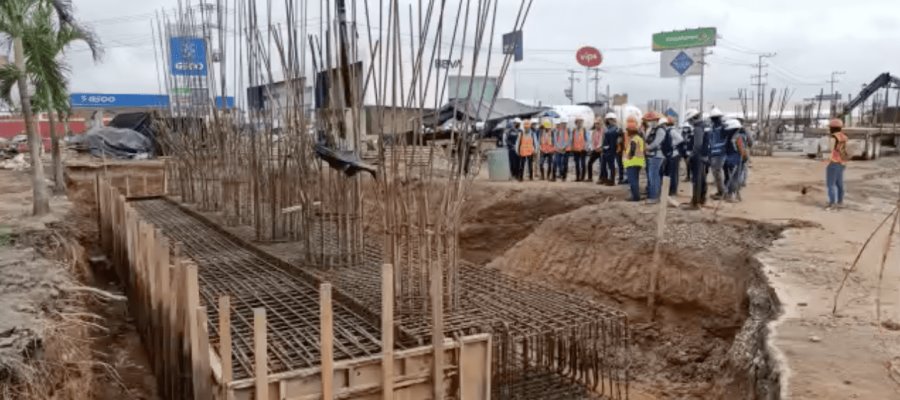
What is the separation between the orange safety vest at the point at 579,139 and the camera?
1332 cm

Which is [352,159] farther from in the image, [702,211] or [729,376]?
[702,211]

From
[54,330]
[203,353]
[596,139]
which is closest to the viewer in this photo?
[203,353]

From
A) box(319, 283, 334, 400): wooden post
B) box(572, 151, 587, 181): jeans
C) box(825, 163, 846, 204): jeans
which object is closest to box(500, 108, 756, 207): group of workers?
box(825, 163, 846, 204): jeans

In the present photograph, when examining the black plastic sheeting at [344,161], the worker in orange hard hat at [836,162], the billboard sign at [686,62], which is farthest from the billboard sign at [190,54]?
the billboard sign at [686,62]

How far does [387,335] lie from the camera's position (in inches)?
155

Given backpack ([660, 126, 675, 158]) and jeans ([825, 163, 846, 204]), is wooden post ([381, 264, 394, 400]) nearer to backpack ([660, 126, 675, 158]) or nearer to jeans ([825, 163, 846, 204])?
backpack ([660, 126, 675, 158])

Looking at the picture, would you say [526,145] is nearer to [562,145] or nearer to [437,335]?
[562,145]

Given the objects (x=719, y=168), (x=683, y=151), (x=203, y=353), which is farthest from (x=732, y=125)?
(x=203, y=353)

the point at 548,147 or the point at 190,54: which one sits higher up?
the point at 190,54

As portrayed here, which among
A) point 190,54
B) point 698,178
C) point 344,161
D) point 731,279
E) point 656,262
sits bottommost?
point 731,279

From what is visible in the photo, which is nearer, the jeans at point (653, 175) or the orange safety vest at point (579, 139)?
the jeans at point (653, 175)

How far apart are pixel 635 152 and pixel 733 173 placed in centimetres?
165

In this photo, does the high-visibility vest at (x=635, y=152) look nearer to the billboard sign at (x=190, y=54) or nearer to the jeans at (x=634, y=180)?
the jeans at (x=634, y=180)

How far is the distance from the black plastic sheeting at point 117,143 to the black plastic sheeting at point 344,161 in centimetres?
1694
